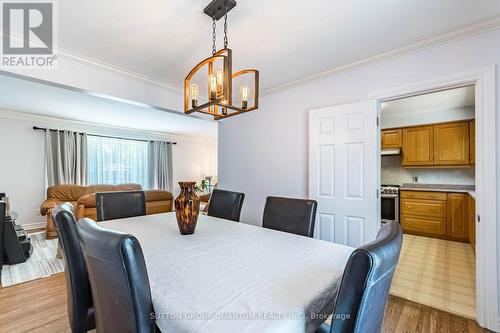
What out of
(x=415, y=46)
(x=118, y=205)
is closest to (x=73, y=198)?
(x=118, y=205)

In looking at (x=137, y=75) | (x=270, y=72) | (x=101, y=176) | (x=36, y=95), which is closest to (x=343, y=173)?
(x=270, y=72)

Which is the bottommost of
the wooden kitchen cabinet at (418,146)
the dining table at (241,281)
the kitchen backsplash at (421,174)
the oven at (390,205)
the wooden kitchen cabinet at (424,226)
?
the wooden kitchen cabinet at (424,226)

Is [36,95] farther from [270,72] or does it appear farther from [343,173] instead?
[343,173]

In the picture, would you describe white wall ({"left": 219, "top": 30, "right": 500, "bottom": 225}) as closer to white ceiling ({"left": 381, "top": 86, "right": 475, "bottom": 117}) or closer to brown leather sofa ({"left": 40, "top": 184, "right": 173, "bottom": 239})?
white ceiling ({"left": 381, "top": 86, "right": 475, "bottom": 117})

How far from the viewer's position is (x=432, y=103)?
12.9 ft

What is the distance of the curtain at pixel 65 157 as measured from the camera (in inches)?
200

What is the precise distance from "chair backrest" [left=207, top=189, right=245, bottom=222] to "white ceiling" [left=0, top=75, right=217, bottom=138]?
61.8 inches

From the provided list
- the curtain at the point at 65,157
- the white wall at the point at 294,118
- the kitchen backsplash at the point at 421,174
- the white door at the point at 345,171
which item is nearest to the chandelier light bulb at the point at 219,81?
the white door at the point at 345,171

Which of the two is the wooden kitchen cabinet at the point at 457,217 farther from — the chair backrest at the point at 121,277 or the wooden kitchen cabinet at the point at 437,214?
the chair backrest at the point at 121,277

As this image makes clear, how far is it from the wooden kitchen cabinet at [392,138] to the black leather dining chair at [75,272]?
17.3 feet

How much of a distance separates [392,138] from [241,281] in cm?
490

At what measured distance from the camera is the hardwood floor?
1757 mm

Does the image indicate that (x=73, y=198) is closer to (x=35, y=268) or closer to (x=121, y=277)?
(x=35, y=268)

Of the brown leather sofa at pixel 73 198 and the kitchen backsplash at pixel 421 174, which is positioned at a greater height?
the kitchen backsplash at pixel 421 174
